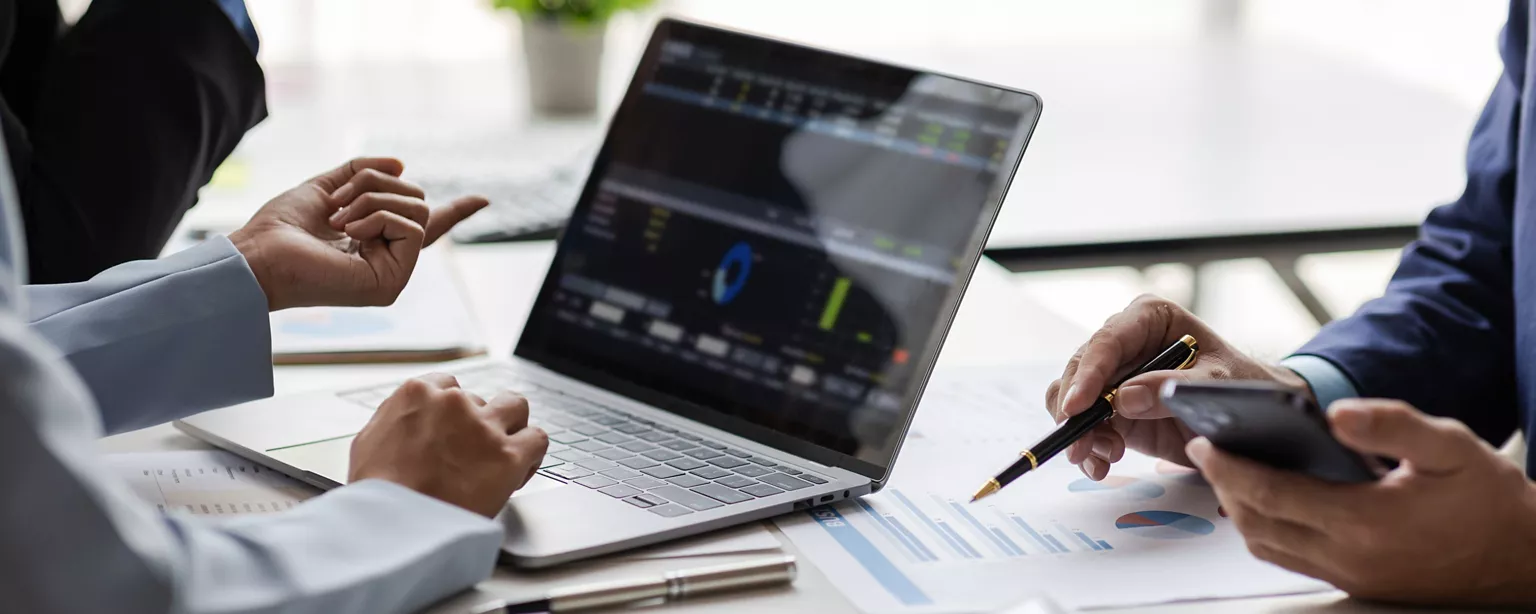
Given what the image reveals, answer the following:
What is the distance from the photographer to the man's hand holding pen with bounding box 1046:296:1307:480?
32.1 inches

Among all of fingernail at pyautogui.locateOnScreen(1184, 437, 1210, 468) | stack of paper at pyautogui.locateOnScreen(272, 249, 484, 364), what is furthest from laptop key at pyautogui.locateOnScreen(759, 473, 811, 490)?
stack of paper at pyautogui.locateOnScreen(272, 249, 484, 364)

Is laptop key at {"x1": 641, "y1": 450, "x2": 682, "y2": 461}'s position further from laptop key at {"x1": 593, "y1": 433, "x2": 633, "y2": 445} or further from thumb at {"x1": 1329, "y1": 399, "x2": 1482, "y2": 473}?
thumb at {"x1": 1329, "y1": 399, "x2": 1482, "y2": 473}

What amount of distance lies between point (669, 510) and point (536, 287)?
0.62 m

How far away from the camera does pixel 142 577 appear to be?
0.54m

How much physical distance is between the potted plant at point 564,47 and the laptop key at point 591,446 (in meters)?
1.35

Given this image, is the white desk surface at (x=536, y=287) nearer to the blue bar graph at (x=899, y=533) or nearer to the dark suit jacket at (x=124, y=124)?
the blue bar graph at (x=899, y=533)

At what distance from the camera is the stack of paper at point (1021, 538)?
70 centimetres

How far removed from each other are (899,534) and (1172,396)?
194 mm

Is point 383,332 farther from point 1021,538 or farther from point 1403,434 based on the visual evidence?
point 1403,434

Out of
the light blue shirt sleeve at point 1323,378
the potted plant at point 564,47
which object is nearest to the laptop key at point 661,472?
the light blue shirt sleeve at point 1323,378

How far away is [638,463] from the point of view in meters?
0.83

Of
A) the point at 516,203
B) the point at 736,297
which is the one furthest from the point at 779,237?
the point at 516,203

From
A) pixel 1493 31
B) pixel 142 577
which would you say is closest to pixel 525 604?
pixel 142 577

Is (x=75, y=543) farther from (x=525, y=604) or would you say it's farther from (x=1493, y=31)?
(x=1493, y=31)
